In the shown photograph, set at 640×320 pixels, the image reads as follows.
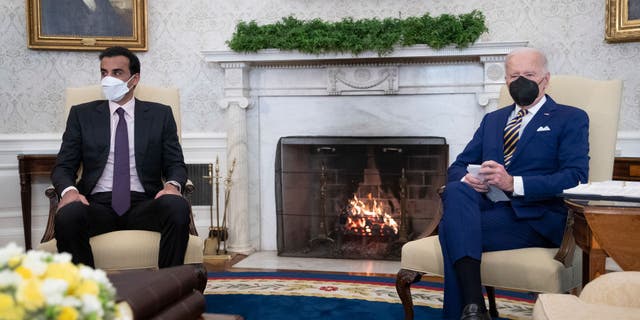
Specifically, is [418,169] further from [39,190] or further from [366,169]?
[39,190]

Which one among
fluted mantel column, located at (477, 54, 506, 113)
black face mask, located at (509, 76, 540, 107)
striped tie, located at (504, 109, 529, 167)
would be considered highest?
fluted mantel column, located at (477, 54, 506, 113)

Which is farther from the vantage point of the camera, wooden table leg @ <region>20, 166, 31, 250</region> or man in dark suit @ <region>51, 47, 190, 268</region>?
wooden table leg @ <region>20, 166, 31, 250</region>

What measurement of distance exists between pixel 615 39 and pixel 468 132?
1229 mm

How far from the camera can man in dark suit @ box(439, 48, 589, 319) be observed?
259 centimetres

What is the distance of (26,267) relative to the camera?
957 mm

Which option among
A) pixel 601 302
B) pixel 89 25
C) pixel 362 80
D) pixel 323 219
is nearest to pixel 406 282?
pixel 601 302

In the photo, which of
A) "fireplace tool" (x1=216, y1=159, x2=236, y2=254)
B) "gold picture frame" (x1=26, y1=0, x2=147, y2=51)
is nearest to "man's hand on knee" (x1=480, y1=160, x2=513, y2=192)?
"fireplace tool" (x1=216, y1=159, x2=236, y2=254)

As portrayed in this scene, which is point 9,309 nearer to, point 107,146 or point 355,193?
point 107,146

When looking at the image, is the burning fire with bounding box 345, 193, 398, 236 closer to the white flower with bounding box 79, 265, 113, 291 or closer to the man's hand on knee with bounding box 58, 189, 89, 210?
the man's hand on knee with bounding box 58, 189, 89, 210

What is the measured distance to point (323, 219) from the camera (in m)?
5.16

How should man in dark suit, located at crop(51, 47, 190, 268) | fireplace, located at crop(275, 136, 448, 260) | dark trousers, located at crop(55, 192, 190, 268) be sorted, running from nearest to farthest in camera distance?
dark trousers, located at crop(55, 192, 190, 268)
man in dark suit, located at crop(51, 47, 190, 268)
fireplace, located at crop(275, 136, 448, 260)

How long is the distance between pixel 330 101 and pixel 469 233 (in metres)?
2.75

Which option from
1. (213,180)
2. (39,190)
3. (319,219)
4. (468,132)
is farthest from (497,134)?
(39,190)

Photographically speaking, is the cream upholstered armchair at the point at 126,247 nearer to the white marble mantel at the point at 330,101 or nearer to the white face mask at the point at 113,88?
the white face mask at the point at 113,88
